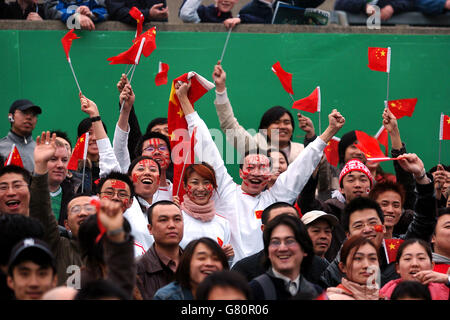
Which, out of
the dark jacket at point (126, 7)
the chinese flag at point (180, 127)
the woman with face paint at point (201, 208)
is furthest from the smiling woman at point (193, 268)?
the dark jacket at point (126, 7)

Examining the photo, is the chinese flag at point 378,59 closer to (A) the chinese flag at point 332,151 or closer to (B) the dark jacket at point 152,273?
(A) the chinese flag at point 332,151

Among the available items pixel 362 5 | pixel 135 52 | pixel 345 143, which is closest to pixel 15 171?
pixel 135 52

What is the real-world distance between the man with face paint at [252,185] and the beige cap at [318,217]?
39 centimetres

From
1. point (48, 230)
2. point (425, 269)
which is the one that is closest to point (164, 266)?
point (48, 230)

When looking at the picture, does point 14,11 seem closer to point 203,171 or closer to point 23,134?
point 23,134

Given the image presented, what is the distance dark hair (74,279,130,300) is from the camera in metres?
4.22

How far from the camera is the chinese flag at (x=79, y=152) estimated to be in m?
7.54

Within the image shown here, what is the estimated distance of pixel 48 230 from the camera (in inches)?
229

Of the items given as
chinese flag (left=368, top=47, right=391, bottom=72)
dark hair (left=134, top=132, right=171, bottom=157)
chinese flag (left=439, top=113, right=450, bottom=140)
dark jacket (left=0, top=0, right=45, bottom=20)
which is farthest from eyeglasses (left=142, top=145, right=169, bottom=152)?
dark jacket (left=0, top=0, right=45, bottom=20)

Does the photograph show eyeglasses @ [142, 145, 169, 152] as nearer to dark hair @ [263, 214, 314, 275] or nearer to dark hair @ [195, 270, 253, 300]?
dark hair @ [263, 214, 314, 275]

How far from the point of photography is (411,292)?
5055mm

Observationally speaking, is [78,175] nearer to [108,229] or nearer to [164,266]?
[164,266]

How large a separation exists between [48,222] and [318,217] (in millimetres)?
2051

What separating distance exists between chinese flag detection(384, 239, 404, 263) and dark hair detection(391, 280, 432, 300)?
127 centimetres
